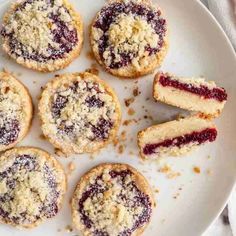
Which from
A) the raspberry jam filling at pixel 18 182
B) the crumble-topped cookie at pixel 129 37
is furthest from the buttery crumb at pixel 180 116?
the raspberry jam filling at pixel 18 182

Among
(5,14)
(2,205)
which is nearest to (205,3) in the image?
(5,14)

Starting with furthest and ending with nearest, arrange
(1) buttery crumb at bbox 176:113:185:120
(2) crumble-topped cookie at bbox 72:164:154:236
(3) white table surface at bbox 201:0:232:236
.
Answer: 1. (3) white table surface at bbox 201:0:232:236
2. (1) buttery crumb at bbox 176:113:185:120
3. (2) crumble-topped cookie at bbox 72:164:154:236

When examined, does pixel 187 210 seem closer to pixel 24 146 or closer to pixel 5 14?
pixel 24 146

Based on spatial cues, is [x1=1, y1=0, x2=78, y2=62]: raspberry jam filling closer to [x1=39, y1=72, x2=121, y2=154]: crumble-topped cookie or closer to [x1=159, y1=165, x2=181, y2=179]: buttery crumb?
[x1=39, y1=72, x2=121, y2=154]: crumble-topped cookie

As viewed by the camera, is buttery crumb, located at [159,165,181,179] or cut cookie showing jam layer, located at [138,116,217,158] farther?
buttery crumb, located at [159,165,181,179]

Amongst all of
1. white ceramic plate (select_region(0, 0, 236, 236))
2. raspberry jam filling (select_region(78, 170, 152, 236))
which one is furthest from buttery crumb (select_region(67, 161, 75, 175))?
raspberry jam filling (select_region(78, 170, 152, 236))

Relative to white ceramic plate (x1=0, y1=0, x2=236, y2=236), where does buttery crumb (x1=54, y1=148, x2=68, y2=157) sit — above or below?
below
